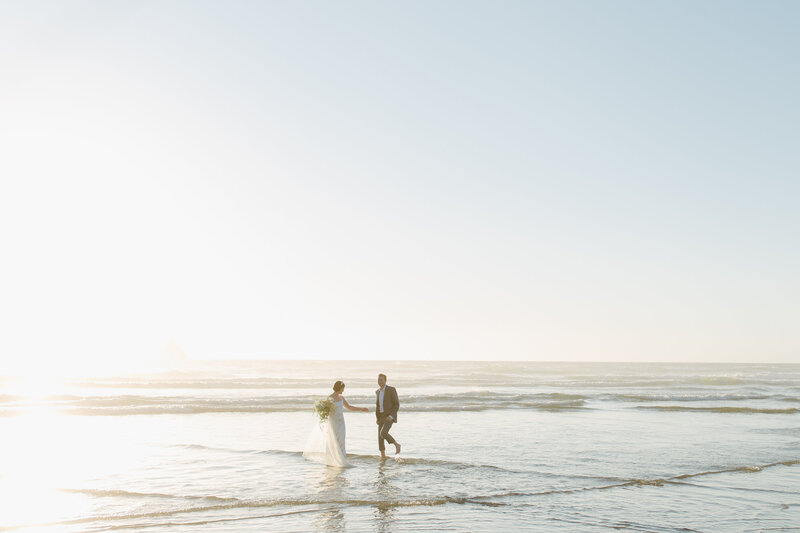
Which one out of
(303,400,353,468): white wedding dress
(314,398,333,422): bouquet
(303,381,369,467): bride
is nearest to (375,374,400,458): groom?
(303,381,369,467): bride

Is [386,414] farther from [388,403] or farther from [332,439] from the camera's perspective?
[332,439]

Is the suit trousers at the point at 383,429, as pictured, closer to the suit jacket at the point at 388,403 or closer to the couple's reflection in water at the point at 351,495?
the suit jacket at the point at 388,403

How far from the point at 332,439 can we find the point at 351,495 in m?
3.31

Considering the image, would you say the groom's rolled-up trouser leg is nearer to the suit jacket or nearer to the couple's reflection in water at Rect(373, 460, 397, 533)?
the suit jacket

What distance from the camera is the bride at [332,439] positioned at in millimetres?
14391

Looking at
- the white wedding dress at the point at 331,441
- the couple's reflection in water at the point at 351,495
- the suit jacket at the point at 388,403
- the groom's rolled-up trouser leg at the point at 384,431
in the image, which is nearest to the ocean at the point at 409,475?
the couple's reflection in water at the point at 351,495

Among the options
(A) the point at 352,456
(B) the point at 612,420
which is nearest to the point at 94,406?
(A) the point at 352,456

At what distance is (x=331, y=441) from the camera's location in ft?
47.6

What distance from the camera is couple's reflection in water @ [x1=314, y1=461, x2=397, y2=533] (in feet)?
30.4

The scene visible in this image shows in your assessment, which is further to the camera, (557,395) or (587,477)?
(557,395)

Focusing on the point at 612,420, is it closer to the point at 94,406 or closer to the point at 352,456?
the point at 352,456

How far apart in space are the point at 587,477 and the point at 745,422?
51.2 feet

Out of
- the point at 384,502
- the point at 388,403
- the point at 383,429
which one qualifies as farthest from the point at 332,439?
the point at 384,502

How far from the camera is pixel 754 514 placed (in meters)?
10.1
